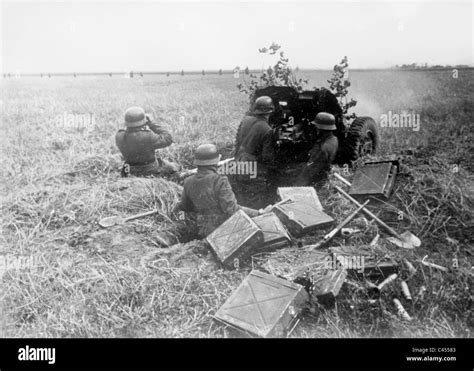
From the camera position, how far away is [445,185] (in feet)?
15.0

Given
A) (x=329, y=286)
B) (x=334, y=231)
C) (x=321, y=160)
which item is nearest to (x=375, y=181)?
(x=321, y=160)

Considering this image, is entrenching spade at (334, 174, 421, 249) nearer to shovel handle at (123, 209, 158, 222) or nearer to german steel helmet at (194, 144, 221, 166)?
german steel helmet at (194, 144, 221, 166)

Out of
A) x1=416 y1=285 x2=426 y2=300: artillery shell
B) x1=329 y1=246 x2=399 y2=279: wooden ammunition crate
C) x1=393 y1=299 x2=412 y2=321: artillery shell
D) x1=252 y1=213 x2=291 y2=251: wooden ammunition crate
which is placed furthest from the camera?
x1=252 y1=213 x2=291 y2=251: wooden ammunition crate

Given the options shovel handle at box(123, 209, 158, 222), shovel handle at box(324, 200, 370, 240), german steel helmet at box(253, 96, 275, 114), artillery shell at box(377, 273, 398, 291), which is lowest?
artillery shell at box(377, 273, 398, 291)

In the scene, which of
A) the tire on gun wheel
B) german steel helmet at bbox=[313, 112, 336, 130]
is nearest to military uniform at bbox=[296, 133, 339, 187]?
german steel helmet at bbox=[313, 112, 336, 130]

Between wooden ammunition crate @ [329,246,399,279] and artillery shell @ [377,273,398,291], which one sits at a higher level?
wooden ammunition crate @ [329,246,399,279]

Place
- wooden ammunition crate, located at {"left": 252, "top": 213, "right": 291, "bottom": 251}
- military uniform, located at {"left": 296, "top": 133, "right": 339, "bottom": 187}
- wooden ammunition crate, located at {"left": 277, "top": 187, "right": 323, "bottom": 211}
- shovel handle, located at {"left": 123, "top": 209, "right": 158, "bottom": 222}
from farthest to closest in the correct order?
military uniform, located at {"left": 296, "top": 133, "right": 339, "bottom": 187}, wooden ammunition crate, located at {"left": 277, "top": 187, "right": 323, "bottom": 211}, shovel handle, located at {"left": 123, "top": 209, "right": 158, "bottom": 222}, wooden ammunition crate, located at {"left": 252, "top": 213, "right": 291, "bottom": 251}

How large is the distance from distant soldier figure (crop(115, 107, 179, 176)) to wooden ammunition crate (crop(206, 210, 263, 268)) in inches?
99.2

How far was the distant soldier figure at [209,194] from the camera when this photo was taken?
4.38 m

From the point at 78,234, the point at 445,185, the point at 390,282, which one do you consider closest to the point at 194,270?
the point at 78,234

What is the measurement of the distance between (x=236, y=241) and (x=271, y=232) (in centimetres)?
43

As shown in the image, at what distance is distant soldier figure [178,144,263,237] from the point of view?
14.4 feet

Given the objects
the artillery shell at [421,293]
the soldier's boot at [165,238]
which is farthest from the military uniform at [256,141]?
the artillery shell at [421,293]

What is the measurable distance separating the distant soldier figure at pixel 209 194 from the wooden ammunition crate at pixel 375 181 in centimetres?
140
